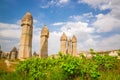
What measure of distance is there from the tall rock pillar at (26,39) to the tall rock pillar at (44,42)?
370 centimetres

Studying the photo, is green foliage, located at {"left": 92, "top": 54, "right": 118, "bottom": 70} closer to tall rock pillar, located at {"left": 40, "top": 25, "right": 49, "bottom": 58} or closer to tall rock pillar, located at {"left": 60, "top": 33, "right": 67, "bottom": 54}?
tall rock pillar, located at {"left": 40, "top": 25, "right": 49, "bottom": 58}

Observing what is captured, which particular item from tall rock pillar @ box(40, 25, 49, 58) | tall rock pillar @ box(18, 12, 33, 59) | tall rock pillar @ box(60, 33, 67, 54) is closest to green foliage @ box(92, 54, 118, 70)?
tall rock pillar @ box(18, 12, 33, 59)

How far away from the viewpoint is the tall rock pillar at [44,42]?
34438 mm

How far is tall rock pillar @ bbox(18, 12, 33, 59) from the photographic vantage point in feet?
99.2

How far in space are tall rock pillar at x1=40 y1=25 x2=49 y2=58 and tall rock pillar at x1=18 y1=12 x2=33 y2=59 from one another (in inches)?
146

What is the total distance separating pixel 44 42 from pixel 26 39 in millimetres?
5806

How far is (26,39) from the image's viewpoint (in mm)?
30609

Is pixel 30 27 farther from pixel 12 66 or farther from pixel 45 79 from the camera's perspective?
pixel 45 79

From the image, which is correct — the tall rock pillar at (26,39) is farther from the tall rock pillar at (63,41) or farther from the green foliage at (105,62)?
the green foliage at (105,62)

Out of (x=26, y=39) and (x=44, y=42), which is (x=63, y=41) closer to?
(x=44, y=42)

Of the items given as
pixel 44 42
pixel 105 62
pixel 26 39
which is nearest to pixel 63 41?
pixel 44 42

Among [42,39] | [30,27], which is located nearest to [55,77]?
[30,27]

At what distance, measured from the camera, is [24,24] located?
32438 millimetres

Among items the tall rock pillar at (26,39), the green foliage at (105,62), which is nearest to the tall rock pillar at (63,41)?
the tall rock pillar at (26,39)
